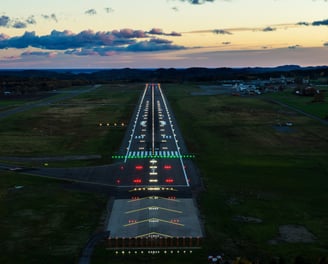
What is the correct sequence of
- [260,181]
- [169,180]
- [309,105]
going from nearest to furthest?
[260,181] → [169,180] → [309,105]

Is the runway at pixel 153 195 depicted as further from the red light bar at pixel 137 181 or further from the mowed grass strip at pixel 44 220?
the mowed grass strip at pixel 44 220

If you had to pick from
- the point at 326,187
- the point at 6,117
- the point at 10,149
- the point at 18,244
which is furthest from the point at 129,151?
the point at 6,117

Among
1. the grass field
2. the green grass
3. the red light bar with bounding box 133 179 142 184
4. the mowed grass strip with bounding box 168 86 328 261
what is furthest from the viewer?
the green grass

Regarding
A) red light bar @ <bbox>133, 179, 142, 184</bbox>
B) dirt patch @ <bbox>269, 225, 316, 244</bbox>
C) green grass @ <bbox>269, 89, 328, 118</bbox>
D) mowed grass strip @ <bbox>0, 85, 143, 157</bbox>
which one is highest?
green grass @ <bbox>269, 89, 328, 118</bbox>

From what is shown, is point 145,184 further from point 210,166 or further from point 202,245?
point 202,245

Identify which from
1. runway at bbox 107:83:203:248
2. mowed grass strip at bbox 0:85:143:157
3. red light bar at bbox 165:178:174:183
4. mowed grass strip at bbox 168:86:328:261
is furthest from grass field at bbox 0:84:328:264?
red light bar at bbox 165:178:174:183

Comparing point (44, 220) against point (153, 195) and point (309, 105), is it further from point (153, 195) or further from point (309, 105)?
point (309, 105)

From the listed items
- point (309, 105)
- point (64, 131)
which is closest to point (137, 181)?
point (64, 131)

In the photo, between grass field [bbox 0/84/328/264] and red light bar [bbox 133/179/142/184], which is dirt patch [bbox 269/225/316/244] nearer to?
grass field [bbox 0/84/328/264]
